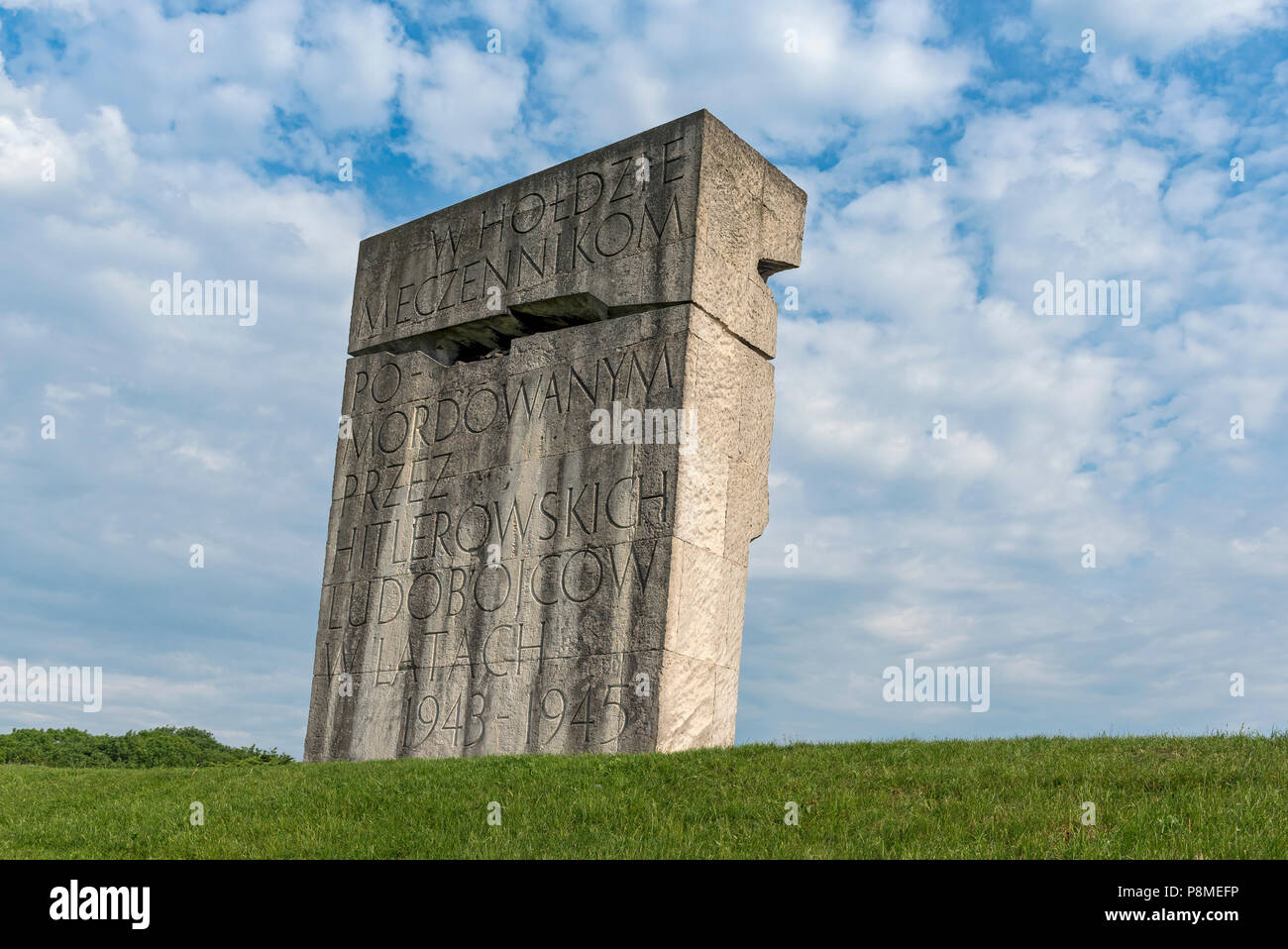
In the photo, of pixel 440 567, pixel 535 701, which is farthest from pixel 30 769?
pixel 535 701

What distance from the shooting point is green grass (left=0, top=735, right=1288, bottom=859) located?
6.63 metres

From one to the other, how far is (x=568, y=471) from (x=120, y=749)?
437 inches

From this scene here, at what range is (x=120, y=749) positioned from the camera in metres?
19.0

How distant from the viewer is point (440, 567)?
12367 mm

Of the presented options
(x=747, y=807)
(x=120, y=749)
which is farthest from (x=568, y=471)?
(x=120, y=749)

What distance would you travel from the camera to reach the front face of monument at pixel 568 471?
426 inches

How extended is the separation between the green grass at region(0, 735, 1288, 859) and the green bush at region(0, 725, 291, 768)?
8711mm

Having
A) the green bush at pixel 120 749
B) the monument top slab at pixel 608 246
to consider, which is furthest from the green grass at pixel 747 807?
the green bush at pixel 120 749

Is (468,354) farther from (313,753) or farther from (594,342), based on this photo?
(313,753)

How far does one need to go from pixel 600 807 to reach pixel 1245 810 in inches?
143

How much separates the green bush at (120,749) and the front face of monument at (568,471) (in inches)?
232

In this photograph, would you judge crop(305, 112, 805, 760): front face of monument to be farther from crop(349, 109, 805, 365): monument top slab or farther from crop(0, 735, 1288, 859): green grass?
crop(0, 735, 1288, 859): green grass
